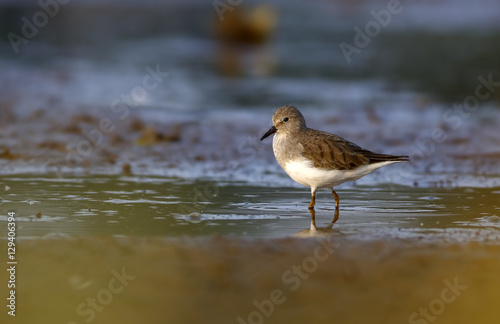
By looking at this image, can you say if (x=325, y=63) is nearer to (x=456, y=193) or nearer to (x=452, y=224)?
(x=456, y=193)

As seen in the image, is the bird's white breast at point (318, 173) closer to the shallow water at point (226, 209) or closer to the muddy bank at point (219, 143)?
the shallow water at point (226, 209)

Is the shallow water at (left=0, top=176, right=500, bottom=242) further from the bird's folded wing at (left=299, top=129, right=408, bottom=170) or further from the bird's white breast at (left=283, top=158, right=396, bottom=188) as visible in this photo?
the bird's folded wing at (left=299, top=129, right=408, bottom=170)

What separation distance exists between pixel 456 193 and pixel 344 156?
63.8 inches

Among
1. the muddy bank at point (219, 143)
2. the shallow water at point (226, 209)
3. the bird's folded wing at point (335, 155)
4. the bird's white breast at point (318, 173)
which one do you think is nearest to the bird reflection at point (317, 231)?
the shallow water at point (226, 209)

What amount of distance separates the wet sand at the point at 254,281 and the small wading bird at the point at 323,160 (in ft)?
4.91

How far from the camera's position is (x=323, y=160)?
8.46 meters

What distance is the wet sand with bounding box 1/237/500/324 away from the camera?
5.41 m

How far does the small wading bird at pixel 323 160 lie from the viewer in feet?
27.7

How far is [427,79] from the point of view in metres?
19.2

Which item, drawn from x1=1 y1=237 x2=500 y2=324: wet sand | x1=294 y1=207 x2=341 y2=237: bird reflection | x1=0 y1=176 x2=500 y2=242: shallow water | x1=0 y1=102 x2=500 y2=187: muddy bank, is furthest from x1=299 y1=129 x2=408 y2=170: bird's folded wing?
x1=1 y1=237 x2=500 y2=324: wet sand

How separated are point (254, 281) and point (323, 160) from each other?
9.04 ft

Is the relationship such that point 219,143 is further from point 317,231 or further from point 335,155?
point 317,231

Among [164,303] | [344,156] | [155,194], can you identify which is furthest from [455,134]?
[164,303]

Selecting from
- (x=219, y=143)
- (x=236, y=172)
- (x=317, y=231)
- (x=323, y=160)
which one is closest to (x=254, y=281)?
(x=317, y=231)
